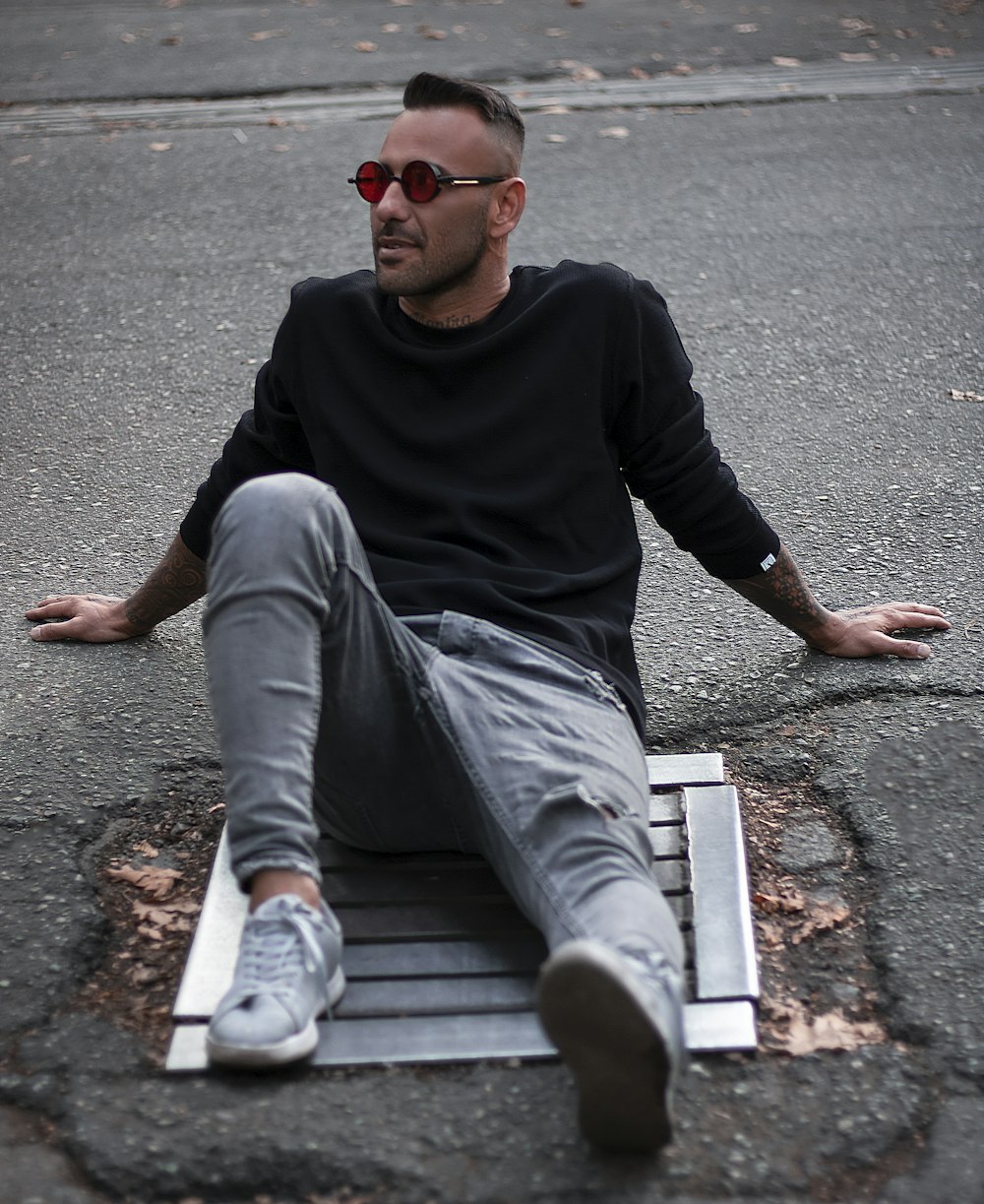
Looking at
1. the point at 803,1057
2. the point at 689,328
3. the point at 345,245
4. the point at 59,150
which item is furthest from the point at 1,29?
the point at 803,1057

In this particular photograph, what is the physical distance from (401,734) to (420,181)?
1142 millimetres

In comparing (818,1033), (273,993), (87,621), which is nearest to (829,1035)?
(818,1033)

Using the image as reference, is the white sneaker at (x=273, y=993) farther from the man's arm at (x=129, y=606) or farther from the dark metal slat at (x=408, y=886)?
the man's arm at (x=129, y=606)

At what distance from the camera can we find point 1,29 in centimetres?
1002

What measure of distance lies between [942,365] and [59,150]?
480 cm

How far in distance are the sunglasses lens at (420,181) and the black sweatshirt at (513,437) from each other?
20 centimetres

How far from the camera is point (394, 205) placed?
291cm

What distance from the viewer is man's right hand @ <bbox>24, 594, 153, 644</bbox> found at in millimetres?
3629

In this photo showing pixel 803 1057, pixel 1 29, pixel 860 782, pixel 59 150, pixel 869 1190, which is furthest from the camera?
pixel 1 29

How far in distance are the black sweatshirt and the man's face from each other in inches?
3.6

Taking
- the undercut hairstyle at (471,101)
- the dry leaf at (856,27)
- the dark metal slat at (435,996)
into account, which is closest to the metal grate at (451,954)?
the dark metal slat at (435,996)

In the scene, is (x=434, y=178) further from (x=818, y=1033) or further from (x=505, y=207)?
(x=818, y=1033)

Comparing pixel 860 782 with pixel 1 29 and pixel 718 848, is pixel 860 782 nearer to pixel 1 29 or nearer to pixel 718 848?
pixel 718 848

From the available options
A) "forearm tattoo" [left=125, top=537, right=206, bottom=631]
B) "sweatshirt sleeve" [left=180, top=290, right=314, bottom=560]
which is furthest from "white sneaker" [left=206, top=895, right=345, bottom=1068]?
"forearm tattoo" [left=125, top=537, right=206, bottom=631]
